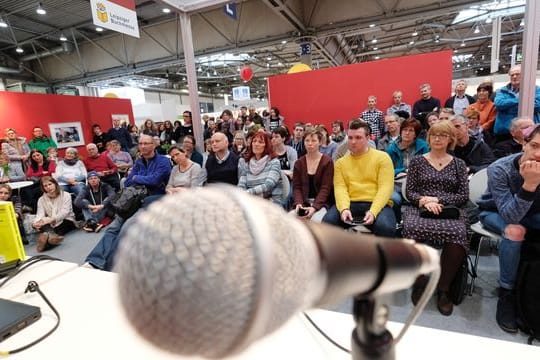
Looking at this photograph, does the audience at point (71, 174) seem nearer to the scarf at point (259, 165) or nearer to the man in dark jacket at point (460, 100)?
the scarf at point (259, 165)

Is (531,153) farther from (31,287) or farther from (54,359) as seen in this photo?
(31,287)

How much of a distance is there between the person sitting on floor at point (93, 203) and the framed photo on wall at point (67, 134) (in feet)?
18.4

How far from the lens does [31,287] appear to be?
1.03 metres

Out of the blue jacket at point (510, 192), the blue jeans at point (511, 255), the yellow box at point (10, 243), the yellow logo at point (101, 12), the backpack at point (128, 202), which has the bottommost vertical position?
the blue jeans at point (511, 255)

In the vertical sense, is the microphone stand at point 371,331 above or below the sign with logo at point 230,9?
below

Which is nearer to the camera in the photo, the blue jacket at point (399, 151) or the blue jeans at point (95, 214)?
the blue jacket at point (399, 151)

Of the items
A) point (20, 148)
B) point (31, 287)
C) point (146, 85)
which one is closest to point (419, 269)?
Answer: point (31, 287)

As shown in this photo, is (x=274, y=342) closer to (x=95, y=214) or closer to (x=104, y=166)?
(x=95, y=214)

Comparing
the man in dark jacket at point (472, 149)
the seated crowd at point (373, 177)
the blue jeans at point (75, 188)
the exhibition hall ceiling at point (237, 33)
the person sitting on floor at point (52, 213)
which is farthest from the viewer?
the exhibition hall ceiling at point (237, 33)

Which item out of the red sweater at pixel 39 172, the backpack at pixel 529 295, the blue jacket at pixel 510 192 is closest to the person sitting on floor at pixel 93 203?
the red sweater at pixel 39 172

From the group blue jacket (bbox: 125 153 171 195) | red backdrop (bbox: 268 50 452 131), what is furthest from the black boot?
red backdrop (bbox: 268 50 452 131)

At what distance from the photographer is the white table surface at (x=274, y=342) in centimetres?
67

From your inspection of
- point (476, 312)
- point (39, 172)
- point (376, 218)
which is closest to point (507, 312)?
point (476, 312)

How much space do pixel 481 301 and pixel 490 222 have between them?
1.79 ft
